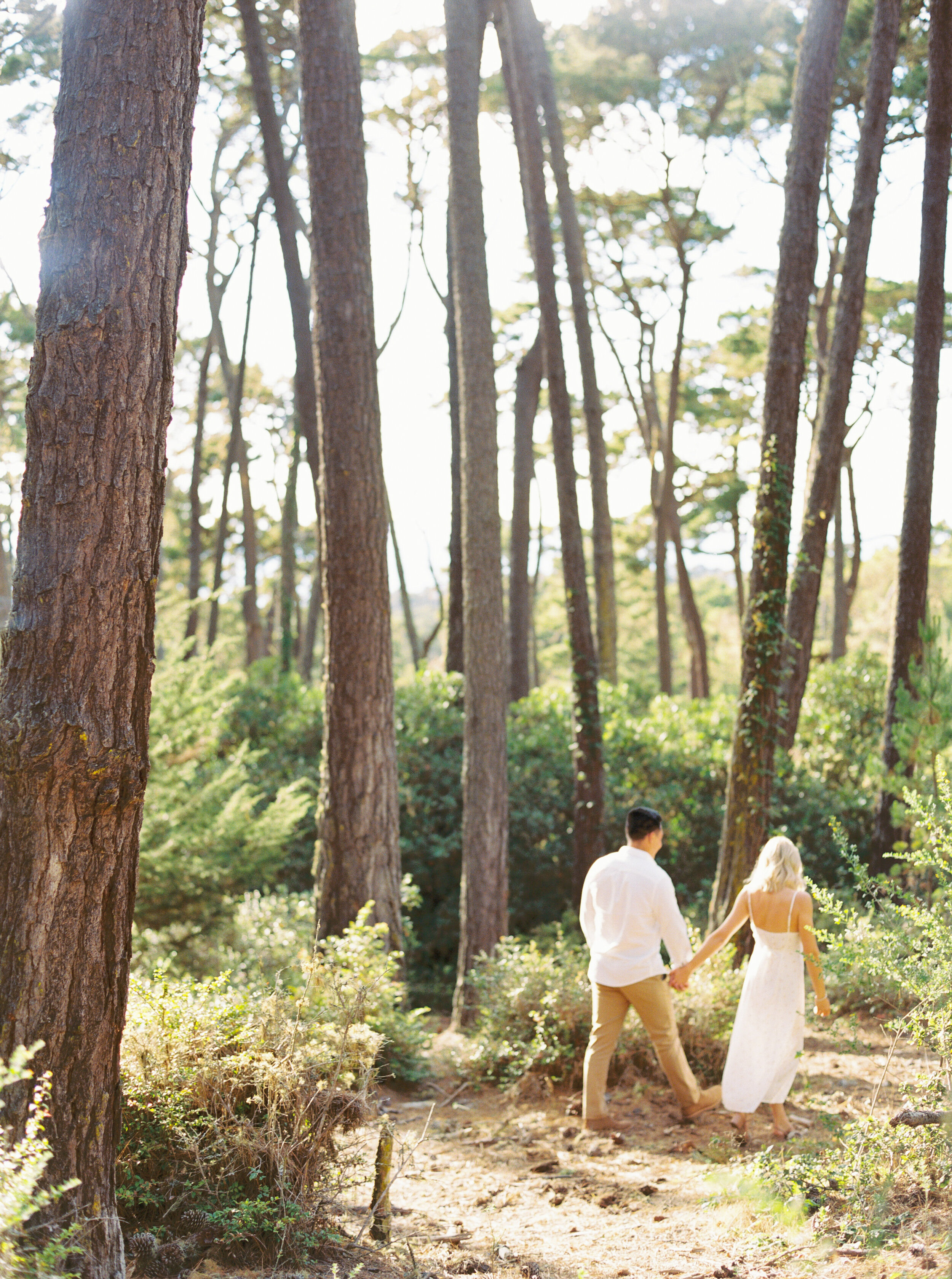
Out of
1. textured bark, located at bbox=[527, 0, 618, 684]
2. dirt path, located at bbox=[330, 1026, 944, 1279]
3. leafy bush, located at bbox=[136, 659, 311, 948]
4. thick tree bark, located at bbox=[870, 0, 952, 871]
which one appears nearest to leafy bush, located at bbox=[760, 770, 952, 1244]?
dirt path, located at bbox=[330, 1026, 944, 1279]

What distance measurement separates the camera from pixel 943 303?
32.8ft

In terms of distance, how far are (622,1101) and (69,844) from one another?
4301 millimetres

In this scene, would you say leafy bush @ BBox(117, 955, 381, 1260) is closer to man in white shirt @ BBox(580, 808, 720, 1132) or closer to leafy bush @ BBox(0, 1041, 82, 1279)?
leafy bush @ BBox(0, 1041, 82, 1279)

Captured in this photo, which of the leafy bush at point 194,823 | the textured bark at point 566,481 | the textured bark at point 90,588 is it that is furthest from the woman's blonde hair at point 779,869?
the leafy bush at point 194,823

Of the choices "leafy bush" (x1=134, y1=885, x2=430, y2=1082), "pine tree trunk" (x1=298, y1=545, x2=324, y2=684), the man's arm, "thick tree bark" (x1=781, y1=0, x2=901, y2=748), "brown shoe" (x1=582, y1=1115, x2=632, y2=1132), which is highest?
"thick tree bark" (x1=781, y1=0, x2=901, y2=748)

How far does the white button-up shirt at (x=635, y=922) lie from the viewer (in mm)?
5531

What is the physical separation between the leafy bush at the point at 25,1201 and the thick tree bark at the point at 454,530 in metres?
9.56

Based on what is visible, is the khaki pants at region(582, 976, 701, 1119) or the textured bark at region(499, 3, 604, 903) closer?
the khaki pants at region(582, 976, 701, 1119)

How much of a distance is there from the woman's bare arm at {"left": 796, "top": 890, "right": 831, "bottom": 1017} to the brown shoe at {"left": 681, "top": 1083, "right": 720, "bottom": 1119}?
36.0 inches

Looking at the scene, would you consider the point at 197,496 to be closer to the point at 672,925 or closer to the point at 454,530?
the point at 454,530

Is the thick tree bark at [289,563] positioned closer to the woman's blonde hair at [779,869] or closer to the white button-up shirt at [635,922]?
the white button-up shirt at [635,922]

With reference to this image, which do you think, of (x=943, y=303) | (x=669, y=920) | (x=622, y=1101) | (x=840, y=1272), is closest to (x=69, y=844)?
(x=840, y=1272)

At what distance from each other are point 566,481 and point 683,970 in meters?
5.66

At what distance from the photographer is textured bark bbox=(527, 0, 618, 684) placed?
11594 mm
